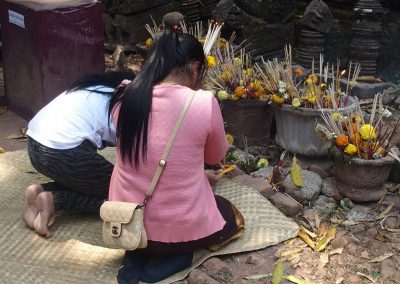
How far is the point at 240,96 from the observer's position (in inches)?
167

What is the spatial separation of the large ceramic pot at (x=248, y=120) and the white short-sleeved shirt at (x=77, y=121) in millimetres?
1354

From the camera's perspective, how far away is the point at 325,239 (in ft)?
10.9

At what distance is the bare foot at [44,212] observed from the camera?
10.8 feet

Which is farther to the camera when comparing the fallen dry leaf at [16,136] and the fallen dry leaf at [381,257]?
the fallen dry leaf at [16,136]

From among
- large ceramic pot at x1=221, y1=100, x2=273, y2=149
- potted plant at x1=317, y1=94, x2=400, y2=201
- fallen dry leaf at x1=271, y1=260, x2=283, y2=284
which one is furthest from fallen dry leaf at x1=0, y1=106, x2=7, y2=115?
fallen dry leaf at x1=271, y1=260, x2=283, y2=284

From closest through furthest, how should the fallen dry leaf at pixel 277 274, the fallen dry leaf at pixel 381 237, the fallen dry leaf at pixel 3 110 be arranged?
the fallen dry leaf at pixel 277 274 < the fallen dry leaf at pixel 381 237 < the fallen dry leaf at pixel 3 110

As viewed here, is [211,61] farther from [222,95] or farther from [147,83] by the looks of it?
[147,83]

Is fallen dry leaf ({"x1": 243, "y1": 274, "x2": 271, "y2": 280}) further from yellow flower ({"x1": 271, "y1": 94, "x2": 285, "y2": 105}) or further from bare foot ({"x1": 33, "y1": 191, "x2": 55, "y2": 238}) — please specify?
yellow flower ({"x1": 271, "y1": 94, "x2": 285, "y2": 105})

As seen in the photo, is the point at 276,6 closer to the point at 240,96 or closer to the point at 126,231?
the point at 240,96

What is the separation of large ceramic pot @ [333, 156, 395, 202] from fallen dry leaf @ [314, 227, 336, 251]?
37 centimetres

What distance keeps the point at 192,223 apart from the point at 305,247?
0.75 metres

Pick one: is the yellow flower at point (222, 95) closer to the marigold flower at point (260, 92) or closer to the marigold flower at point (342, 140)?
the marigold flower at point (260, 92)

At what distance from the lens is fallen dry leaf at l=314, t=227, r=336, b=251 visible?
128 inches

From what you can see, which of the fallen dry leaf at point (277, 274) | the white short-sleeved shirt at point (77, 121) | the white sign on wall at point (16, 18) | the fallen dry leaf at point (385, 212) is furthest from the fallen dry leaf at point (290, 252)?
the white sign on wall at point (16, 18)
